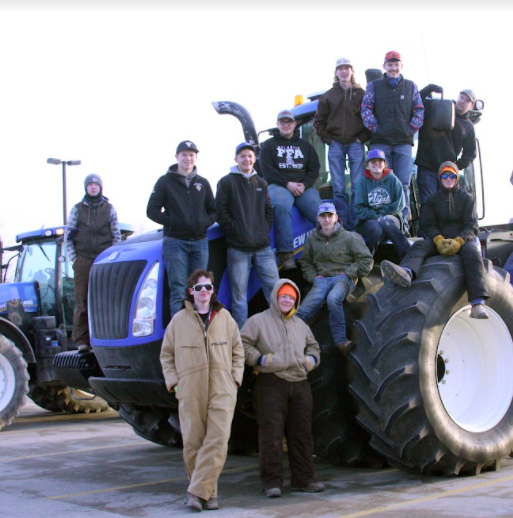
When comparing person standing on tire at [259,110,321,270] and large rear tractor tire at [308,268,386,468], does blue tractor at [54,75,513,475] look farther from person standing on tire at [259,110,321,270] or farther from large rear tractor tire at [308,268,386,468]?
person standing on tire at [259,110,321,270]

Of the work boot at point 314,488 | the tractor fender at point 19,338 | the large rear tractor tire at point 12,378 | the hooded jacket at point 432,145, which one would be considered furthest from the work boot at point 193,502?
the tractor fender at point 19,338

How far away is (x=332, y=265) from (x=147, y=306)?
1543mm

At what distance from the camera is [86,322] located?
326 inches

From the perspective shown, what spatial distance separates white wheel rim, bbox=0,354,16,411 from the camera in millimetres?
11445

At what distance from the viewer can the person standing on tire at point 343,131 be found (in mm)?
7691

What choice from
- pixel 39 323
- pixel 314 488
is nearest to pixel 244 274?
pixel 314 488

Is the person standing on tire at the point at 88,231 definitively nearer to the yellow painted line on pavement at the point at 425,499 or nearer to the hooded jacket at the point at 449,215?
the hooded jacket at the point at 449,215

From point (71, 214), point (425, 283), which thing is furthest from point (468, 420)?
point (71, 214)

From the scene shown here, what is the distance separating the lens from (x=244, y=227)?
674 cm

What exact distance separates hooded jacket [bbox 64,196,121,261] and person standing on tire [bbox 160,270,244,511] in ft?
9.65

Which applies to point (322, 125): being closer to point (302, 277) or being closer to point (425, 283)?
point (302, 277)

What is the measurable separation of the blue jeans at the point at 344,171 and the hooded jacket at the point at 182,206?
1.44 metres

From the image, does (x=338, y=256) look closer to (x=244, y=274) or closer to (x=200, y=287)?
(x=244, y=274)

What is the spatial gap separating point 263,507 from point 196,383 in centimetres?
97
